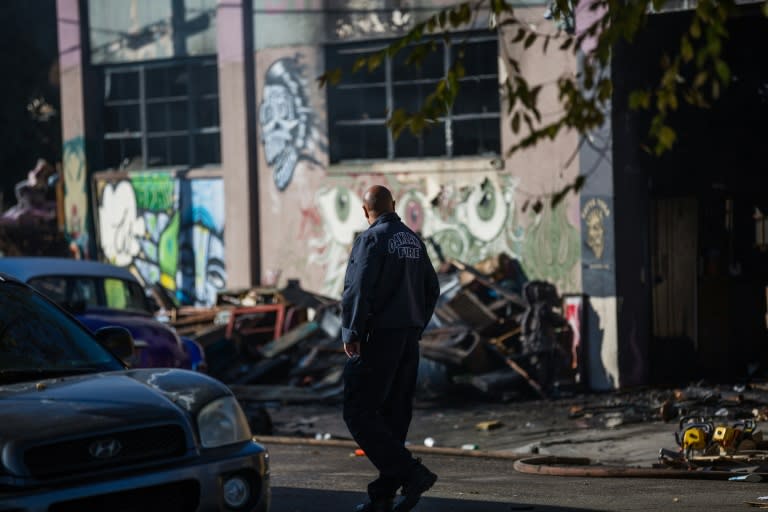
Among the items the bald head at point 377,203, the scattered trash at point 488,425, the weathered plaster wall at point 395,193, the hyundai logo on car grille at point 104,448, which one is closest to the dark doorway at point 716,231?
the weathered plaster wall at point 395,193

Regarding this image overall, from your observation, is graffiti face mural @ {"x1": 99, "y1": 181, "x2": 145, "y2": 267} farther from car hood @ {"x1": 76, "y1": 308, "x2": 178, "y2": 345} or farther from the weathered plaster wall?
car hood @ {"x1": 76, "y1": 308, "x2": 178, "y2": 345}

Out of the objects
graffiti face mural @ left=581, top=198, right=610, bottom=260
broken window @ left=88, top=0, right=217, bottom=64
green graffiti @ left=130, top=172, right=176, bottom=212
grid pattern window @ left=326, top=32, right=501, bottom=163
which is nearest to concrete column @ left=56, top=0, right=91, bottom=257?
broken window @ left=88, top=0, right=217, bottom=64

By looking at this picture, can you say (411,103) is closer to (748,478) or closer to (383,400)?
(748,478)

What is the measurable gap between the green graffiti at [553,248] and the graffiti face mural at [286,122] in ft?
12.0

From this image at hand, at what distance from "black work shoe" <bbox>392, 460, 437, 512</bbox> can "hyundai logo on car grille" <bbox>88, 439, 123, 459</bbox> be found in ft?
7.81

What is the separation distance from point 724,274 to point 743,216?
2.61 feet

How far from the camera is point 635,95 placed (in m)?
10.7

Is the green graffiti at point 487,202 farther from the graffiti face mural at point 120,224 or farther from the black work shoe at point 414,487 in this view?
the black work shoe at point 414,487

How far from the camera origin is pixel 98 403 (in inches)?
234

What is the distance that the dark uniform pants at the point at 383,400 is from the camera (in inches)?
306

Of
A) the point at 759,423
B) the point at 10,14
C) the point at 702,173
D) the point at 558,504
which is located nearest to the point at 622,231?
the point at 702,173

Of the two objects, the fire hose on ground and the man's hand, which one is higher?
the man's hand

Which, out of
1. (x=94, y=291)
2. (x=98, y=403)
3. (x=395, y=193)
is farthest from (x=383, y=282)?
(x=395, y=193)

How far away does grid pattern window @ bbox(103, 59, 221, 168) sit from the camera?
71.7 feet
